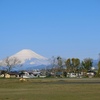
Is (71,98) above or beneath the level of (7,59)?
beneath

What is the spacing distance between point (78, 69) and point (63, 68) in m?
8.50

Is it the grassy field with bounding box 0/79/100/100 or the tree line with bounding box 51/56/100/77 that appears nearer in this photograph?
the grassy field with bounding box 0/79/100/100

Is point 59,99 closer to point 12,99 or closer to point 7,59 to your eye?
point 12,99

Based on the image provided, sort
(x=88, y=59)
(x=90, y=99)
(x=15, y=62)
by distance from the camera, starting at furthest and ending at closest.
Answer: (x=15, y=62)
(x=88, y=59)
(x=90, y=99)

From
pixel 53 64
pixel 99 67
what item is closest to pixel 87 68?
pixel 53 64

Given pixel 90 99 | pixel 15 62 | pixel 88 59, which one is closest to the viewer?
pixel 90 99

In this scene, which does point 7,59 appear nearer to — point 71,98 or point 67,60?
point 67,60

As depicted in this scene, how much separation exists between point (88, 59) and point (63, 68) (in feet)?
49.7

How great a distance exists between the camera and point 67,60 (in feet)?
583

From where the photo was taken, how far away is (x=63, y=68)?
181m

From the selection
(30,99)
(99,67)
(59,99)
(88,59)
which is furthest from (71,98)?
(88,59)

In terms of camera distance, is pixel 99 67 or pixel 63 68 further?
pixel 63 68

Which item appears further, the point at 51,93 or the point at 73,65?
the point at 73,65

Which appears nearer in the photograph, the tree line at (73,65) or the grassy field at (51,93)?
the grassy field at (51,93)
